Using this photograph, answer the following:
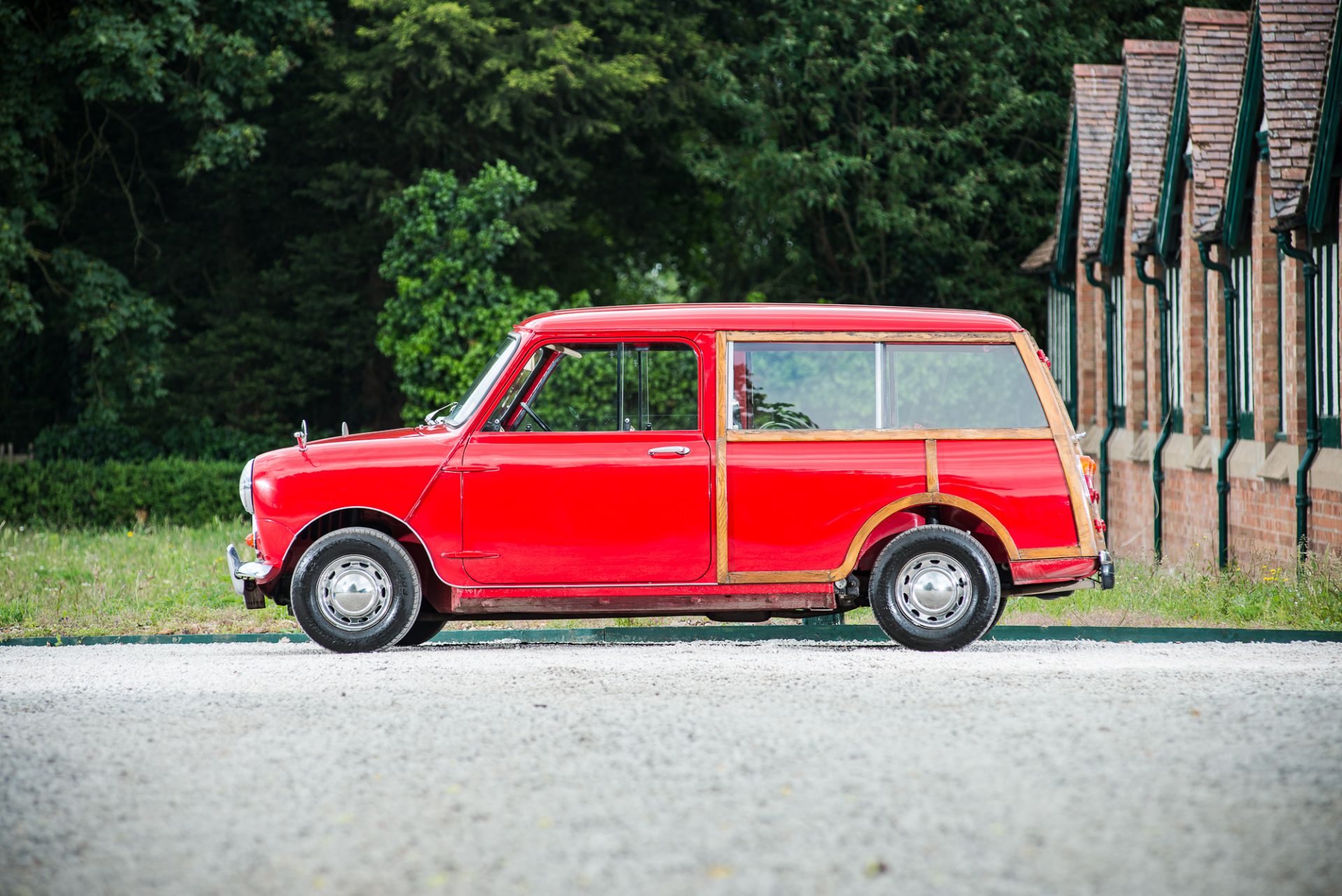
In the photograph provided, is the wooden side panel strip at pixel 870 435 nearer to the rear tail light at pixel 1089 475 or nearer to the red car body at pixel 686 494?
the red car body at pixel 686 494


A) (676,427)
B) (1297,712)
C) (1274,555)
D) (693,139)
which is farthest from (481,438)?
(693,139)

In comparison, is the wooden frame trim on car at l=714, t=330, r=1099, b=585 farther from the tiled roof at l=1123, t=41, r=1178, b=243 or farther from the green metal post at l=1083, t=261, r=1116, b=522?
the green metal post at l=1083, t=261, r=1116, b=522

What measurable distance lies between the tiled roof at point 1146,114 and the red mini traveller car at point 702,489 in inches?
490

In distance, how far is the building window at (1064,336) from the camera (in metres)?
26.4

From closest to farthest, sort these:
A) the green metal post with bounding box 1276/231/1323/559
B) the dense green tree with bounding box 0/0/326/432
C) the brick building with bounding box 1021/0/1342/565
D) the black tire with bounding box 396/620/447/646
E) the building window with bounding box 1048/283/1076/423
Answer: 1. the black tire with bounding box 396/620/447/646
2. the green metal post with bounding box 1276/231/1323/559
3. the brick building with bounding box 1021/0/1342/565
4. the dense green tree with bounding box 0/0/326/432
5. the building window with bounding box 1048/283/1076/423

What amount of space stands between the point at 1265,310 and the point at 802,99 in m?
15.1

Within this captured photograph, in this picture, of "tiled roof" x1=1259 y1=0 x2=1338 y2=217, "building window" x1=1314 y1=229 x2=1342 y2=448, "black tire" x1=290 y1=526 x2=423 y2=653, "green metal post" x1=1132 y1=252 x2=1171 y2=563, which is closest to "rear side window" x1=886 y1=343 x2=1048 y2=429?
"black tire" x1=290 y1=526 x2=423 y2=653

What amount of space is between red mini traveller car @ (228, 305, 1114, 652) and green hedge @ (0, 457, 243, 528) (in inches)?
616

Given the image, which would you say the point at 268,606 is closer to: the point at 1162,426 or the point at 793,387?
the point at 793,387

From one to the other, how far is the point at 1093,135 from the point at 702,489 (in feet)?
56.9

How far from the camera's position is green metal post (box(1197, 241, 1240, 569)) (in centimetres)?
1706

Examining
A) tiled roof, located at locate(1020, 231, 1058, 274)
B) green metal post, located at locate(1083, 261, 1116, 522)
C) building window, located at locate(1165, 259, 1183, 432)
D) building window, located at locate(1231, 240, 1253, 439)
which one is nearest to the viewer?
building window, located at locate(1231, 240, 1253, 439)

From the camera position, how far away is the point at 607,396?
1033 centimetres

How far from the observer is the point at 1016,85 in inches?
1136
